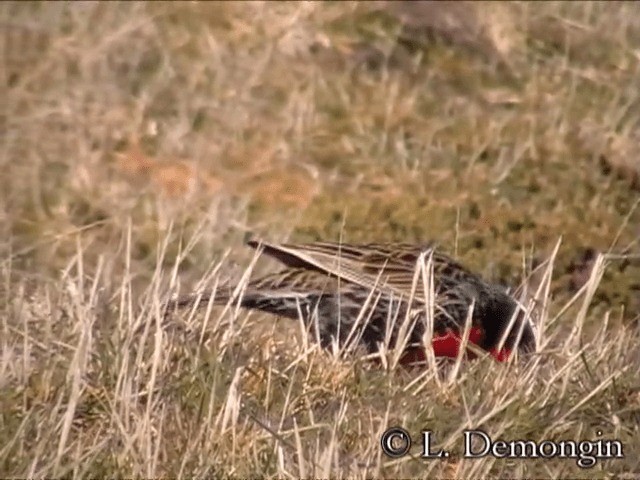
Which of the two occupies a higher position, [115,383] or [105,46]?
[115,383]

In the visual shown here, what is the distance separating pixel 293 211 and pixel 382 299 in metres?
2.87

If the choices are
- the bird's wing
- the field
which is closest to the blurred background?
the field

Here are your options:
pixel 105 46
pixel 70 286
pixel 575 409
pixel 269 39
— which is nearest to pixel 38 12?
pixel 105 46

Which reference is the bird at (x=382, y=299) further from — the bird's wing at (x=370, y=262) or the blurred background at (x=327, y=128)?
the blurred background at (x=327, y=128)

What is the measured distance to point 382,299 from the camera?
6.41 meters

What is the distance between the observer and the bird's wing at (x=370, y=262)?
645 cm

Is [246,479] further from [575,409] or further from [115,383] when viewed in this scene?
A: [575,409]

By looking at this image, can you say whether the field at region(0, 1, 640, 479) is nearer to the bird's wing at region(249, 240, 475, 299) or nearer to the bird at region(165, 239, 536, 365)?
the bird at region(165, 239, 536, 365)

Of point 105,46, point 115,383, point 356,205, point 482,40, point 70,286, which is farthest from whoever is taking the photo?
point 482,40

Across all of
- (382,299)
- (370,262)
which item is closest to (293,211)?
(370,262)

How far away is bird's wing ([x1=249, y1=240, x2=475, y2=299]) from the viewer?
21.2ft

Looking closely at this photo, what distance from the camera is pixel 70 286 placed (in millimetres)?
5750

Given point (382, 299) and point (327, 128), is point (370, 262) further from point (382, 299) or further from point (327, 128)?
point (327, 128)

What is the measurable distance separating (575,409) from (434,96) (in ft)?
18.7
